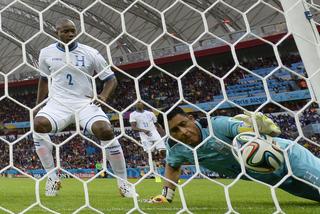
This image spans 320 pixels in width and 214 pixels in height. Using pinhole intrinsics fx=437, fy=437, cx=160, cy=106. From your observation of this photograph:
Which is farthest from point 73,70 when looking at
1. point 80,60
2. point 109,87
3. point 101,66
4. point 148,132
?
point 148,132

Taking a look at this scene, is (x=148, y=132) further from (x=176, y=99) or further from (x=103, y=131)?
(x=176, y=99)

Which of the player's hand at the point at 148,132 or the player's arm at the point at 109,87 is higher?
the player's hand at the point at 148,132

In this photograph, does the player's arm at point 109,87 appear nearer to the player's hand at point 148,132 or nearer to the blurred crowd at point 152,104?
the player's hand at point 148,132

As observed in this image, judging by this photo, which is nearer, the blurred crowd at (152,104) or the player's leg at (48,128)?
the player's leg at (48,128)

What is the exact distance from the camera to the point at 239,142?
220 cm

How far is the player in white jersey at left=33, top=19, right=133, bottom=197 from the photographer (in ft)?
11.4

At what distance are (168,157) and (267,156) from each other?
0.91 metres

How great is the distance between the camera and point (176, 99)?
17.1 metres

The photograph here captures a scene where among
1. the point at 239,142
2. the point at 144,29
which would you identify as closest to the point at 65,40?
the point at 239,142

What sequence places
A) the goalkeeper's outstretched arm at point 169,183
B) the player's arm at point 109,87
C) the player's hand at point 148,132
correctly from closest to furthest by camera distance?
the goalkeeper's outstretched arm at point 169,183
the player's arm at point 109,87
the player's hand at point 148,132

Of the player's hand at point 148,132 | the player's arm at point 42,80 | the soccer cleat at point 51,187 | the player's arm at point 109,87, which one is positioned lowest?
the soccer cleat at point 51,187

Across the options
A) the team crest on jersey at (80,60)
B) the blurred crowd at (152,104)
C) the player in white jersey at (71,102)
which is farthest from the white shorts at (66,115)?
the blurred crowd at (152,104)

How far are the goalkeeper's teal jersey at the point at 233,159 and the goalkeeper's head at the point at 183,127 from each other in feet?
0.19

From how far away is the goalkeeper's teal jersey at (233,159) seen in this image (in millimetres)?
2424
